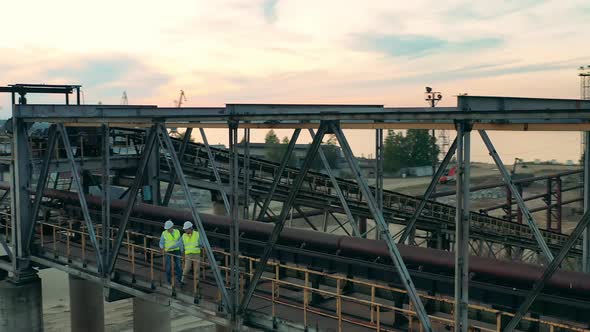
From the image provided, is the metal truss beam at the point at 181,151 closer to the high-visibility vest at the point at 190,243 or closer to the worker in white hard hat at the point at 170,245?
the worker in white hard hat at the point at 170,245

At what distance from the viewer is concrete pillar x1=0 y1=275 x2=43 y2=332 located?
17344 mm

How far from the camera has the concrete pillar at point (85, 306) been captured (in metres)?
21.0

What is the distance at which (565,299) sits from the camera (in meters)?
9.28

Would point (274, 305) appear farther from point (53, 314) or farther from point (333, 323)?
point (53, 314)

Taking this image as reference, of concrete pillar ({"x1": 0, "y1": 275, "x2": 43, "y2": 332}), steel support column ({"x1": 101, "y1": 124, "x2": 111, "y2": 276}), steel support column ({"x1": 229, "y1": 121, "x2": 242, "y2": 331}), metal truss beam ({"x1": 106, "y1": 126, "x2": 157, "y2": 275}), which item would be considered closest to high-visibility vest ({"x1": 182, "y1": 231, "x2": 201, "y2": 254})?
metal truss beam ({"x1": 106, "y1": 126, "x2": 157, "y2": 275})

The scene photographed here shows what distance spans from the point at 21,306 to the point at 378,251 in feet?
39.8

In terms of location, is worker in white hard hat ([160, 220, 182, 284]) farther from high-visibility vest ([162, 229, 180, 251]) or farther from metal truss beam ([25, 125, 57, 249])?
metal truss beam ([25, 125, 57, 249])

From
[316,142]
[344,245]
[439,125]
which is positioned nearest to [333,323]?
[344,245]

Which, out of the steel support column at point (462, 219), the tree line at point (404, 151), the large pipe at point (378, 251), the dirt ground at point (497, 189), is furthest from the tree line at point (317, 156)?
the steel support column at point (462, 219)

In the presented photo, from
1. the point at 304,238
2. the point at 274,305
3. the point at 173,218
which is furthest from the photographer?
the point at 173,218

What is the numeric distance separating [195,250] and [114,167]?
973 centimetres

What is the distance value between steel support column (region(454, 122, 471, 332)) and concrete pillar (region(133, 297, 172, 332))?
45.2 ft

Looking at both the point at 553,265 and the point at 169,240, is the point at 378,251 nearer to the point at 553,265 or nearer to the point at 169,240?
the point at 169,240

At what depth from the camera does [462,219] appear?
26.1 feet
